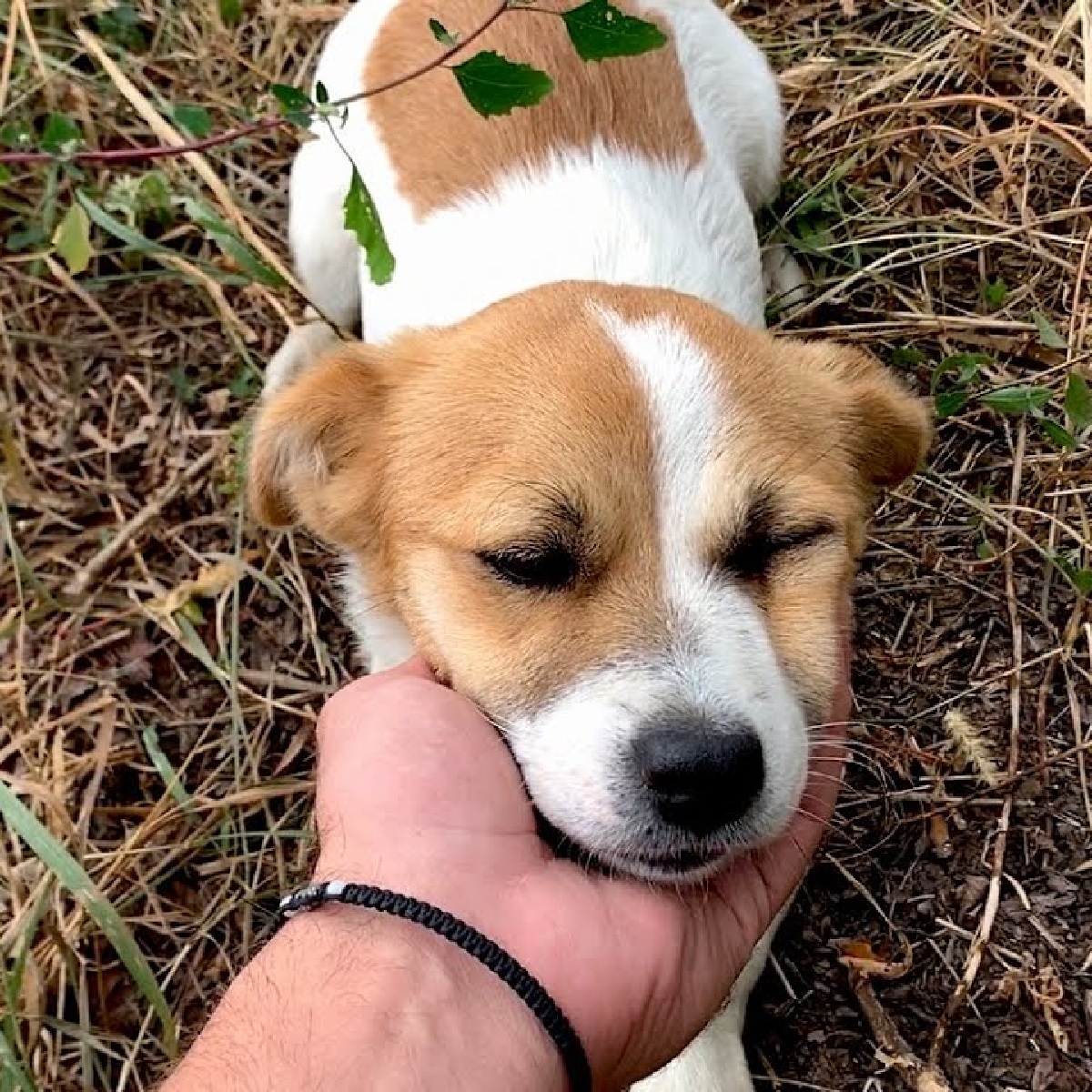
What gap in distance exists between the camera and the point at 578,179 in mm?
3176

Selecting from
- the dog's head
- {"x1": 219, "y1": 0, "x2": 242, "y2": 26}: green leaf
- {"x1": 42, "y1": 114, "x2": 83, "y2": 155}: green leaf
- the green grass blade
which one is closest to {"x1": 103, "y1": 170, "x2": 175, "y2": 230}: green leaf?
{"x1": 219, "y1": 0, "x2": 242, "y2": 26}: green leaf

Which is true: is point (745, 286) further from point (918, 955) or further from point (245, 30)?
point (245, 30)

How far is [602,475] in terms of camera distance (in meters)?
2.28

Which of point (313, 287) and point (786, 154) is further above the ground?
point (313, 287)

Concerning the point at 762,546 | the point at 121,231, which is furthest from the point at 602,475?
the point at 121,231

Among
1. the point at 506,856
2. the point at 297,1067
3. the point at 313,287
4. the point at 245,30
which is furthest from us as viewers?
the point at 245,30

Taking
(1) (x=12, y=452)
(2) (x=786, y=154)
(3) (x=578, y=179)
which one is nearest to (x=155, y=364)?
(1) (x=12, y=452)

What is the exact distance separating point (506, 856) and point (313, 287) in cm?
219

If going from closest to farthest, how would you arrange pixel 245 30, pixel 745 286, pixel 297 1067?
pixel 297 1067, pixel 745 286, pixel 245 30

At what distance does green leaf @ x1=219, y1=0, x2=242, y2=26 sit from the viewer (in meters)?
4.41

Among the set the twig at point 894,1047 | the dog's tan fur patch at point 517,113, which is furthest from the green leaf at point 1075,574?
the dog's tan fur patch at point 517,113

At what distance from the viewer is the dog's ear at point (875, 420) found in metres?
2.72

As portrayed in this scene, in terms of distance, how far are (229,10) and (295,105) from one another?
7.66 feet

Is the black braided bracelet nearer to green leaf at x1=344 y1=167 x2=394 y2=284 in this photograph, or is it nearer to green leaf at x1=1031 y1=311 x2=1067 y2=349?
green leaf at x1=344 y1=167 x2=394 y2=284
